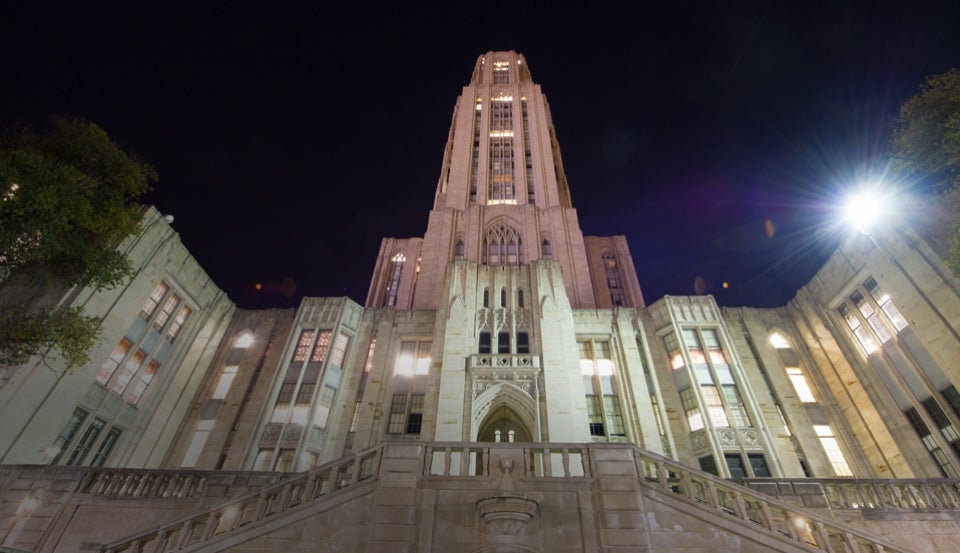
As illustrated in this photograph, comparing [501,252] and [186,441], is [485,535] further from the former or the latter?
[501,252]

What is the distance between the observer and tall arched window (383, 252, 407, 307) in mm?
51653

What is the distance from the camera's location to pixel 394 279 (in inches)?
2132

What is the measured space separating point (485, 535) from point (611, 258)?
47615 millimetres

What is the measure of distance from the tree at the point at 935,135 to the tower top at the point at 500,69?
54430mm

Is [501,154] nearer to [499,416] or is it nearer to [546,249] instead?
[546,249]

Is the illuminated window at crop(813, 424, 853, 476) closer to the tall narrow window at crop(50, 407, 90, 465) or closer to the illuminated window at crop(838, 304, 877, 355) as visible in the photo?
the illuminated window at crop(838, 304, 877, 355)

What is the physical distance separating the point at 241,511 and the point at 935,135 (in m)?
30.0

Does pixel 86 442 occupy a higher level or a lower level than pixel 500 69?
lower

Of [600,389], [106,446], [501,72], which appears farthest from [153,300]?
[501,72]

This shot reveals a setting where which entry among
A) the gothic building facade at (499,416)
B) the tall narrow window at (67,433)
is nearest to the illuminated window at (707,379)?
the gothic building facade at (499,416)

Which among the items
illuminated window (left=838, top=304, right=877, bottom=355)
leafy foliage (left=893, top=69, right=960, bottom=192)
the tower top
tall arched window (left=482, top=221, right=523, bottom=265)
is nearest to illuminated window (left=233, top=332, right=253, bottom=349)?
tall arched window (left=482, top=221, right=523, bottom=265)

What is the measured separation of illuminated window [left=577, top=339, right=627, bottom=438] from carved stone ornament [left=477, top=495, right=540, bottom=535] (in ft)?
49.9

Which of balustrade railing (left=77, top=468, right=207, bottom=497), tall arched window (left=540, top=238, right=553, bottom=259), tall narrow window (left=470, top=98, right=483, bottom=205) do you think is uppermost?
tall narrow window (left=470, top=98, right=483, bottom=205)

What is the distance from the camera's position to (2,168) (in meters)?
17.6
